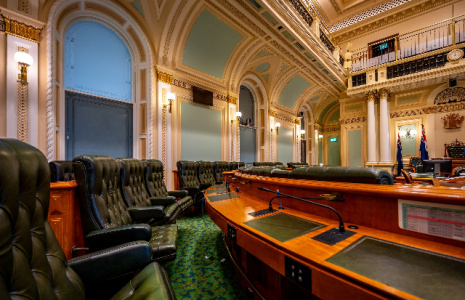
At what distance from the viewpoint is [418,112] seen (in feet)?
27.5

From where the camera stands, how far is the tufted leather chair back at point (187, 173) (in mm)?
4637

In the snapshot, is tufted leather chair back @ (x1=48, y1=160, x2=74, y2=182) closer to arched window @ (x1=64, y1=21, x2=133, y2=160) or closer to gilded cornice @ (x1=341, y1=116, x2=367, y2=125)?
arched window @ (x1=64, y1=21, x2=133, y2=160)

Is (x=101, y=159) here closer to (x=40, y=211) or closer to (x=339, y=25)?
(x=40, y=211)

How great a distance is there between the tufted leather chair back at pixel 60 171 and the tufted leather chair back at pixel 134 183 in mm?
1117

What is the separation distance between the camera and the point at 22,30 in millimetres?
3273

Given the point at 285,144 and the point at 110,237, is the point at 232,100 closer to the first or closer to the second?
the point at 285,144

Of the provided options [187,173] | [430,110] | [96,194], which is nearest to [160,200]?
[96,194]

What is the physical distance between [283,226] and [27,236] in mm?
1164

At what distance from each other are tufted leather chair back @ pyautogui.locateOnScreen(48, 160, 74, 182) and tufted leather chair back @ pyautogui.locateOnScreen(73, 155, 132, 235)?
152 centimetres

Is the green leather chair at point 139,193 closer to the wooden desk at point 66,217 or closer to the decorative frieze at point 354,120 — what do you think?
the wooden desk at point 66,217

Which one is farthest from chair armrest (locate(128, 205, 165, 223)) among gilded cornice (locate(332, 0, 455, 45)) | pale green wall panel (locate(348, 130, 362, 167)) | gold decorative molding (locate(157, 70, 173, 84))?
gilded cornice (locate(332, 0, 455, 45))

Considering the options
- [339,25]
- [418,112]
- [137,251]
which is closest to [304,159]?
[418,112]

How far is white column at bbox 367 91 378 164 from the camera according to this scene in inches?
346

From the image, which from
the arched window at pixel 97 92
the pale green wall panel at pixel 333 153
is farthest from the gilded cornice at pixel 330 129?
the arched window at pixel 97 92
